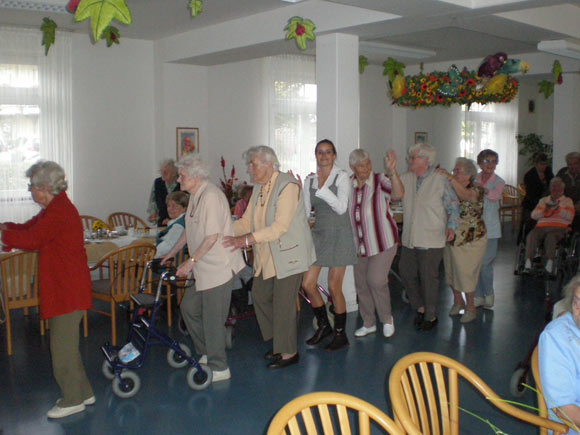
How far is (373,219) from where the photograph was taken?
5.04 metres

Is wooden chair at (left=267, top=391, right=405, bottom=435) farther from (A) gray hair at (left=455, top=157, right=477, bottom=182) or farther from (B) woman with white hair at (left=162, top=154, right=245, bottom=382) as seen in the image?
(A) gray hair at (left=455, top=157, right=477, bottom=182)

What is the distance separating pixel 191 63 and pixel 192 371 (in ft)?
17.1

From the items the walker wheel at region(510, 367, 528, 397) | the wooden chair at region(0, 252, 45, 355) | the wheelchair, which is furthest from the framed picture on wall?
the walker wheel at region(510, 367, 528, 397)

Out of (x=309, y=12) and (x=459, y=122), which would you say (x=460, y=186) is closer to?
(x=309, y=12)

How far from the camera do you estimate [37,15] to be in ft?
22.0

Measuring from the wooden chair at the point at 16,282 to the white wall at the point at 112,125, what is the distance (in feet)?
10.3

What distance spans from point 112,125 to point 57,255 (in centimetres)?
499

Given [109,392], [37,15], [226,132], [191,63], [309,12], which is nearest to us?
[109,392]

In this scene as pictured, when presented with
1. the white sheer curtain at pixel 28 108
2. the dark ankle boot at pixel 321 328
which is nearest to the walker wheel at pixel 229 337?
the dark ankle boot at pixel 321 328

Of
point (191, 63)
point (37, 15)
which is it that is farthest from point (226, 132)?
point (37, 15)

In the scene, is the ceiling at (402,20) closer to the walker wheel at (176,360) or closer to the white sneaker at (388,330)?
the white sneaker at (388,330)

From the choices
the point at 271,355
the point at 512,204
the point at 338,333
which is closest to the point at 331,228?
the point at 338,333

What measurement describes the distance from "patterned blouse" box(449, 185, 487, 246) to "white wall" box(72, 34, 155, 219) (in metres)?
4.59

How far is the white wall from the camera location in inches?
311
